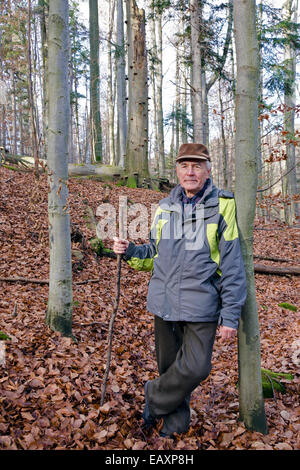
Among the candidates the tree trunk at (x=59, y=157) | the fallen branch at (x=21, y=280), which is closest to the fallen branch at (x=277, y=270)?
the fallen branch at (x=21, y=280)

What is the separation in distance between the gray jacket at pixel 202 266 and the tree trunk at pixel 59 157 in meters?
1.49

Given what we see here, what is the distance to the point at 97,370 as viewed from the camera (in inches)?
140

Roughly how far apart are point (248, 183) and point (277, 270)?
18.7 feet

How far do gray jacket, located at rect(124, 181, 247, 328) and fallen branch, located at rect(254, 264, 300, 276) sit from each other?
5495 mm

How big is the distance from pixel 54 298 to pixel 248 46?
10.9 ft

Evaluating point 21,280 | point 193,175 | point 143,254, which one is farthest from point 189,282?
point 21,280

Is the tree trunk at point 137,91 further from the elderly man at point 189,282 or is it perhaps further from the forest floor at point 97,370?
the elderly man at point 189,282

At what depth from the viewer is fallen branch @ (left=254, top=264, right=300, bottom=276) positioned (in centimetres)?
780

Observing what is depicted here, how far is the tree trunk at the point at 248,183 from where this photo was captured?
2.80 m

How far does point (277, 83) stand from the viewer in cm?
1294

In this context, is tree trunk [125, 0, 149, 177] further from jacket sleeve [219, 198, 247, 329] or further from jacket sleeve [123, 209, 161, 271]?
jacket sleeve [219, 198, 247, 329]

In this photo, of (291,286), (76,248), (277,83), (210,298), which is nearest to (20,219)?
(76,248)

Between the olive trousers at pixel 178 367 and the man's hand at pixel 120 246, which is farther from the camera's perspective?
the man's hand at pixel 120 246

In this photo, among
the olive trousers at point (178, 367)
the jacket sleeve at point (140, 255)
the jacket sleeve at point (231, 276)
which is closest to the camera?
the jacket sleeve at point (231, 276)
